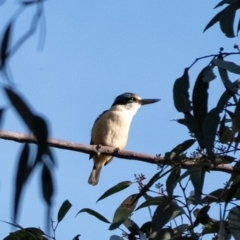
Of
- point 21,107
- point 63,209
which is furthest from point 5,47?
point 63,209

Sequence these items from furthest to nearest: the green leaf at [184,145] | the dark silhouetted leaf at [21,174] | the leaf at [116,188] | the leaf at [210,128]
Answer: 1. the leaf at [116,188]
2. the green leaf at [184,145]
3. the leaf at [210,128]
4. the dark silhouetted leaf at [21,174]

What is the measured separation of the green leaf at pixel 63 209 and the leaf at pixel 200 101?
25.4 inches

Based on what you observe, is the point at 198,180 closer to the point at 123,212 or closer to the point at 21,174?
the point at 123,212

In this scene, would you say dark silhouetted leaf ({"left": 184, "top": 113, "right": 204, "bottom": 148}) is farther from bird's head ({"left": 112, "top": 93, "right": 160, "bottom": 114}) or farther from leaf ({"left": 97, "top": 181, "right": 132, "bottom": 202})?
bird's head ({"left": 112, "top": 93, "right": 160, "bottom": 114})

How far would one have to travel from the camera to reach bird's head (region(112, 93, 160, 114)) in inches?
287

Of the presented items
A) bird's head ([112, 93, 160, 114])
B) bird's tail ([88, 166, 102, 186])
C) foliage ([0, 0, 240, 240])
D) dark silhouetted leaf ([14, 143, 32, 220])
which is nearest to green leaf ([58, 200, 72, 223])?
foliage ([0, 0, 240, 240])

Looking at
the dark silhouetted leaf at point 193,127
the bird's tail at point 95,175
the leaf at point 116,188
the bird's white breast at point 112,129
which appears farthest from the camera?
the bird's tail at point 95,175

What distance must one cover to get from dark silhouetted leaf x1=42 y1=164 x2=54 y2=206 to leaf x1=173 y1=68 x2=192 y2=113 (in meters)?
1.17

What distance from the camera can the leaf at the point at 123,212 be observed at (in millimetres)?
2215

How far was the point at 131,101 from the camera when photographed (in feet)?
24.3

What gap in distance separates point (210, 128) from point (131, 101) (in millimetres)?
5721

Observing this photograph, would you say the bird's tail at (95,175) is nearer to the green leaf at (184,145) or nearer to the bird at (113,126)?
the bird at (113,126)

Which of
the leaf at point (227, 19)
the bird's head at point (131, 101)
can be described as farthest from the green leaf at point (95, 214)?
the bird's head at point (131, 101)

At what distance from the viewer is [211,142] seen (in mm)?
1651
